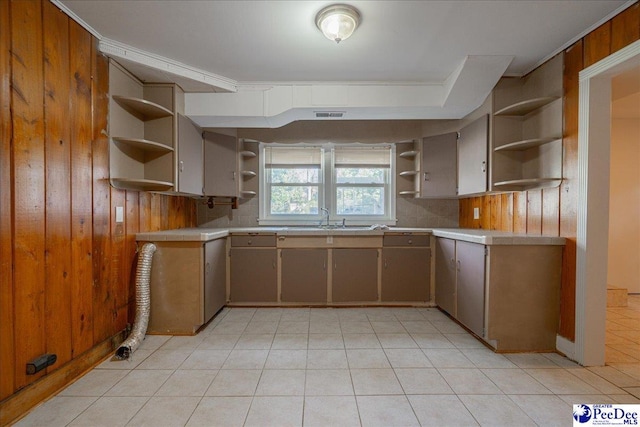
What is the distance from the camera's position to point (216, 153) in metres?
3.48

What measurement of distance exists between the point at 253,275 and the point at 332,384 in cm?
175

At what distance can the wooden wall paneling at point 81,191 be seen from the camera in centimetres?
197

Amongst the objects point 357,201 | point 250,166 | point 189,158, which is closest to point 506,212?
point 357,201

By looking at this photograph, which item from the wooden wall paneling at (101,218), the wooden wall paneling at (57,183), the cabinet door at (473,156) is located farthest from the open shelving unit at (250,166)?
the cabinet door at (473,156)

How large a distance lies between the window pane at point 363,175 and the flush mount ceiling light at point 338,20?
2.13 m

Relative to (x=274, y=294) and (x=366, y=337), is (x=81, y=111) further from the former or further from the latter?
(x=366, y=337)

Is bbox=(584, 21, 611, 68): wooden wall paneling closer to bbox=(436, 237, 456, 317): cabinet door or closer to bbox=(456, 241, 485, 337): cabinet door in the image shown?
bbox=(456, 241, 485, 337): cabinet door

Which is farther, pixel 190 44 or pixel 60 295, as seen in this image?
pixel 190 44

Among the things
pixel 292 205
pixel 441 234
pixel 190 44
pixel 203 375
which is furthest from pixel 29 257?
pixel 441 234

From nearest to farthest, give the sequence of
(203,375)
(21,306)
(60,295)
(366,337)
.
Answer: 1. (21,306)
2. (60,295)
3. (203,375)
4. (366,337)

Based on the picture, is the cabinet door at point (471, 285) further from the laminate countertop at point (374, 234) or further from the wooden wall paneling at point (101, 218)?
the wooden wall paneling at point (101, 218)

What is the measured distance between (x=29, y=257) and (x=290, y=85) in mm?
2412

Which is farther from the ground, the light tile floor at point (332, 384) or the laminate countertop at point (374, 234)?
the laminate countertop at point (374, 234)

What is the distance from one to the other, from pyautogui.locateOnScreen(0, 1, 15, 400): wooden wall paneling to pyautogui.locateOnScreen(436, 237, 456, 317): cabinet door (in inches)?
128
